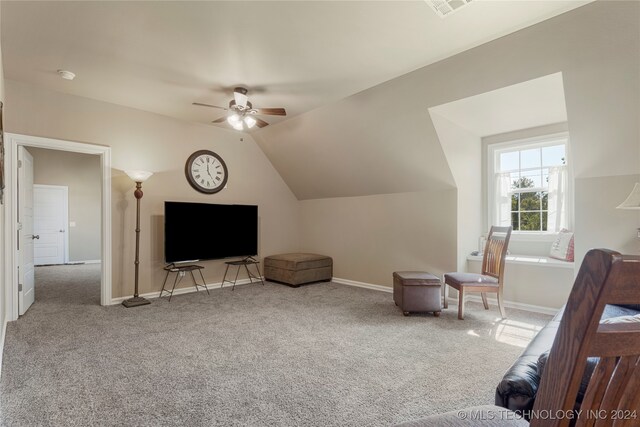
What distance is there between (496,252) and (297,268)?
9.71ft

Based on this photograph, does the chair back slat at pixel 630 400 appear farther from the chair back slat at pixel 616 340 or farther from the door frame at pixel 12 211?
the door frame at pixel 12 211

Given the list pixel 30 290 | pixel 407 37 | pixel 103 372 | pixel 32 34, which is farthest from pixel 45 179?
pixel 407 37

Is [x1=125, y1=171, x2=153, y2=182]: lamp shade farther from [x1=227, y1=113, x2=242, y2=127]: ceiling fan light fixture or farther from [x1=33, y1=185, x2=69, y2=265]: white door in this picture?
[x1=33, y1=185, x2=69, y2=265]: white door

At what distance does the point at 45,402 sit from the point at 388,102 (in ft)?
13.3

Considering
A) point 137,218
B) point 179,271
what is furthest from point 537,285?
point 137,218

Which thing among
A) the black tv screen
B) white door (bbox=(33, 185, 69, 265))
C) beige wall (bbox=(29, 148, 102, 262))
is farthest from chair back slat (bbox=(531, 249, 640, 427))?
white door (bbox=(33, 185, 69, 265))

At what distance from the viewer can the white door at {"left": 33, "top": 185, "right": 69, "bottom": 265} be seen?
761 cm

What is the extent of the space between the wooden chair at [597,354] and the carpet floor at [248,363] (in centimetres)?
139

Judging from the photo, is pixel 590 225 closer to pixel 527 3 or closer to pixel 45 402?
pixel 527 3

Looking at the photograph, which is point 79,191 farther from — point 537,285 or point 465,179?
point 537,285

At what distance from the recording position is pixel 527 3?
7.51 feet

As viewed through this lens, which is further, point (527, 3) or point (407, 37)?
point (407, 37)

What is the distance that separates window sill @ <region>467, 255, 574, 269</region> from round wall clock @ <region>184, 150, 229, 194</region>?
416 cm

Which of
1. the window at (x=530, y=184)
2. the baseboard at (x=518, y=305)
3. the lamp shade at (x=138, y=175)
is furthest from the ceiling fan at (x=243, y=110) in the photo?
the baseboard at (x=518, y=305)
